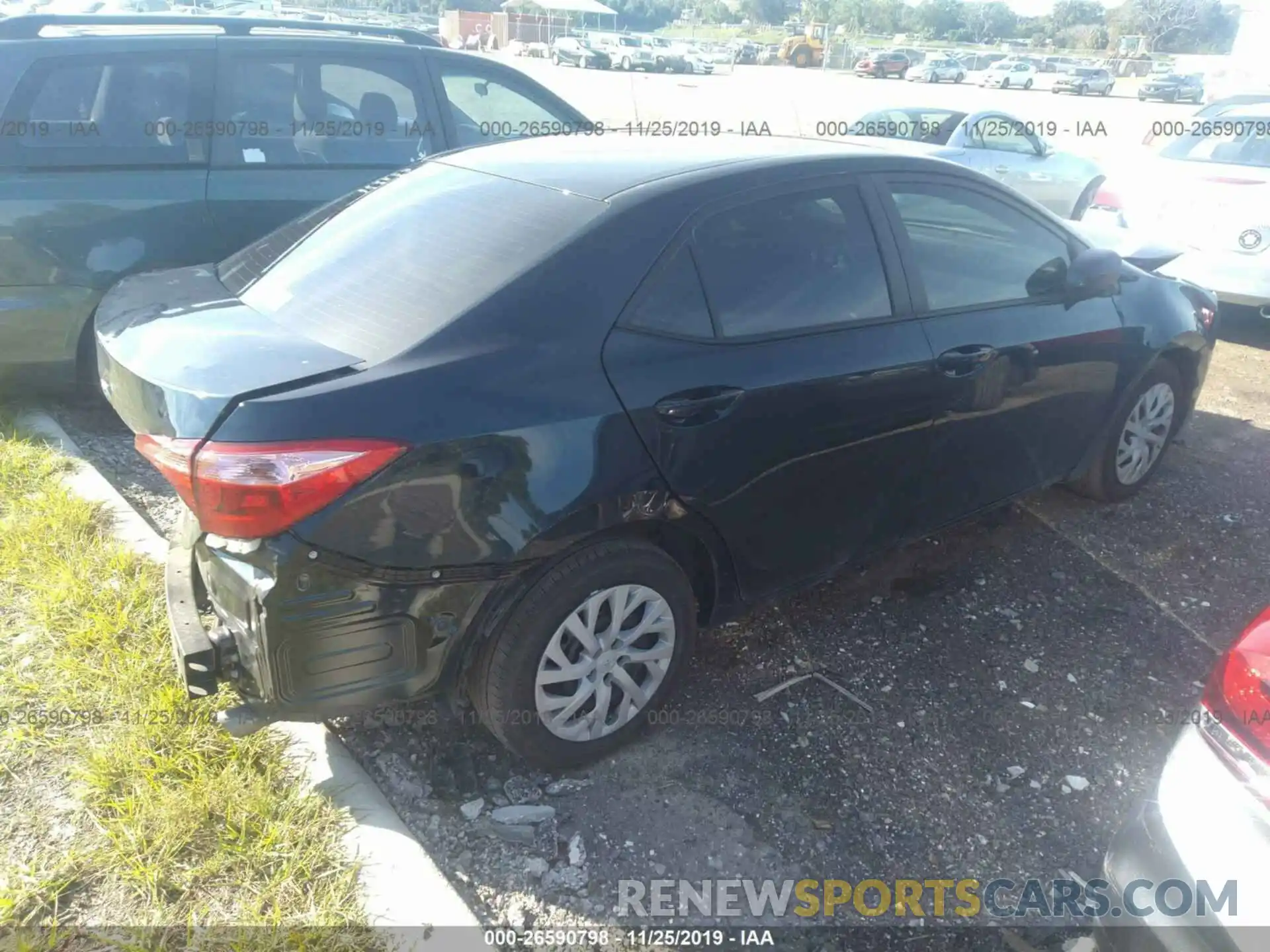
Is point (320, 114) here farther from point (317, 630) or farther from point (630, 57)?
point (630, 57)

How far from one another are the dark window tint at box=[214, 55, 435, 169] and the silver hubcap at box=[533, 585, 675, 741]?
3578mm

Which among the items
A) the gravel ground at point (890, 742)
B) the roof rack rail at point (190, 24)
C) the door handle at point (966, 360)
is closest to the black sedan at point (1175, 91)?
the roof rack rail at point (190, 24)

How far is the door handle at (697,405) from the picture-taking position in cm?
261

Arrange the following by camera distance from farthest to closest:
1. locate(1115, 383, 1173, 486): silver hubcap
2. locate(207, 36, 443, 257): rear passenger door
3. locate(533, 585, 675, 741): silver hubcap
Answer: locate(207, 36, 443, 257): rear passenger door < locate(1115, 383, 1173, 486): silver hubcap < locate(533, 585, 675, 741): silver hubcap

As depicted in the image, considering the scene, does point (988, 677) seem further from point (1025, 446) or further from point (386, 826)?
point (386, 826)

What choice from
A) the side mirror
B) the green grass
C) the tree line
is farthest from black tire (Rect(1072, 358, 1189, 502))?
the tree line

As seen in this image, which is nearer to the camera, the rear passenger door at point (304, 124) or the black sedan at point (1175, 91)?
the rear passenger door at point (304, 124)

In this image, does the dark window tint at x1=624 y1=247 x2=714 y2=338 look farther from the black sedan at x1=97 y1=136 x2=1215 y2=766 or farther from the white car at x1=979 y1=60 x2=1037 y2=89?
the white car at x1=979 y1=60 x2=1037 y2=89

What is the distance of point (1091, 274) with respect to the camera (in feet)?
12.2

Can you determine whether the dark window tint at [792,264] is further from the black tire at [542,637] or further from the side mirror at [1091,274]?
the side mirror at [1091,274]

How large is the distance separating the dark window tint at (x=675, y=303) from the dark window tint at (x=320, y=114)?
3.22 m

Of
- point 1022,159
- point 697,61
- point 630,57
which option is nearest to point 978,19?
point 697,61

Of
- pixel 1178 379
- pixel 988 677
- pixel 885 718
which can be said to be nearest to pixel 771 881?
pixel 885 718

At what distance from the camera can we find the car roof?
9.51 feet
